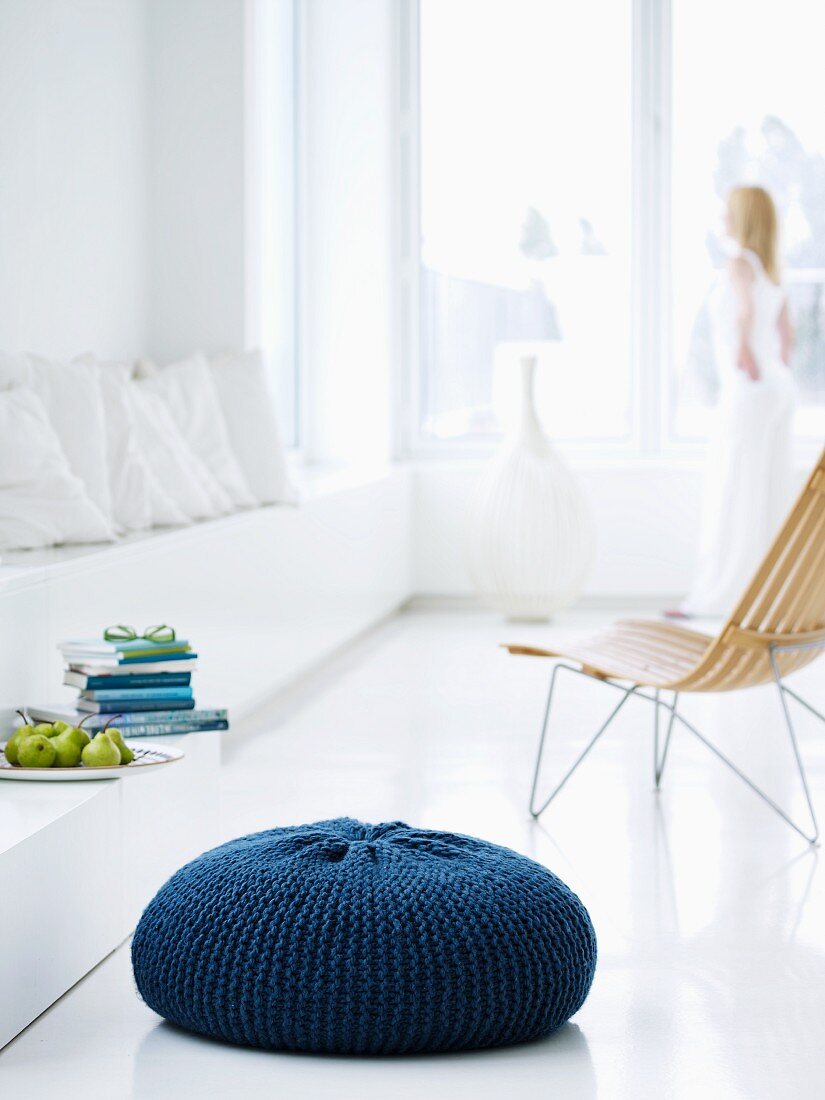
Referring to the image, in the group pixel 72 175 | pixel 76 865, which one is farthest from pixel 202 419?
pixel 76 865

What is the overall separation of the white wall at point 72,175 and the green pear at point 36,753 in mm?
2034

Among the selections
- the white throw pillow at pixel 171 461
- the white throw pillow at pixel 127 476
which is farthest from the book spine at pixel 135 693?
the white throw pillow at pixel 171 461

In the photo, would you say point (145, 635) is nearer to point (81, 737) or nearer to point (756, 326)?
point (81, 737)

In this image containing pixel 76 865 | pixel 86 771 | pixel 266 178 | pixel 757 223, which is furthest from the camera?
pixel 266 178

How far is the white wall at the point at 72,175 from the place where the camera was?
14.4ft

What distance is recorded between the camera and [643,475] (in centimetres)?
750

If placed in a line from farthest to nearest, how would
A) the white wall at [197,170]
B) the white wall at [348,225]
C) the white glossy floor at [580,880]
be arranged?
the white wall at [348,225], the white wall at [197,170], the white glossy floor at [580,880]

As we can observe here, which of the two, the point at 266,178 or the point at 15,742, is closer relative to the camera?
the point at 15,742

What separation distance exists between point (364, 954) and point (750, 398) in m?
5.09

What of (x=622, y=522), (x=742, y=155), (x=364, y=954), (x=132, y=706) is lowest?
(x=622, y=522)

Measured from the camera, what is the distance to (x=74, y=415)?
159 inches

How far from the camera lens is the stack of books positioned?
2945mm

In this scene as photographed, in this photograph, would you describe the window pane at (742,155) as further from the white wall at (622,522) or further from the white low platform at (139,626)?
the white low platform at (139,626)

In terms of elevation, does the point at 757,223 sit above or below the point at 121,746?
above
